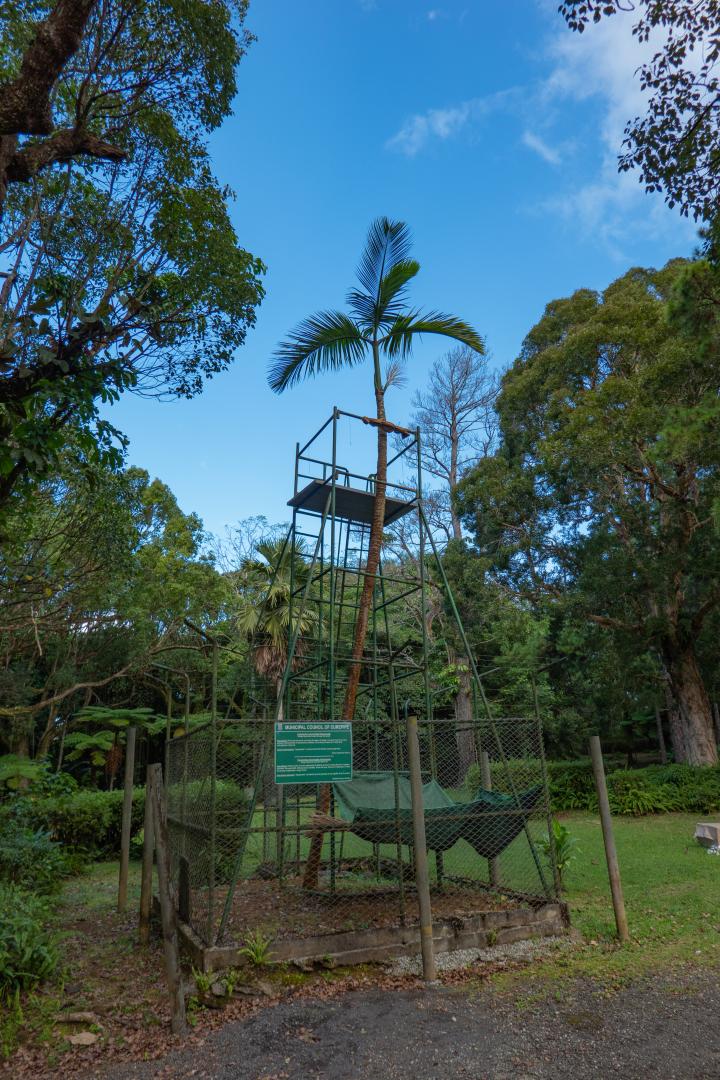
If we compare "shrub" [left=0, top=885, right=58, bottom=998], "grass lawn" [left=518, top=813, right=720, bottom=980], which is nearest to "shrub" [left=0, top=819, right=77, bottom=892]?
"shrub" [left=0, top=885, right=58, bottom=998]

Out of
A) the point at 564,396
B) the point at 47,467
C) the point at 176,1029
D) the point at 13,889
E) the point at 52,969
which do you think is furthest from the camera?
the point at 564,396

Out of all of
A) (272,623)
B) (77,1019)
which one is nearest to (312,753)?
(77,1019)

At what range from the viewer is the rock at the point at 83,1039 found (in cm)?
393

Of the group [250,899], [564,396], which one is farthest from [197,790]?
[564,396]

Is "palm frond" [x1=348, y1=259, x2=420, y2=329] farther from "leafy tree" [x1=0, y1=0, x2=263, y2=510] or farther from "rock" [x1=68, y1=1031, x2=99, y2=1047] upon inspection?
"rock" [x1=68, y1=1031, x2=99, y2=1047]

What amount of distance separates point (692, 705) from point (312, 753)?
12063 millimetres

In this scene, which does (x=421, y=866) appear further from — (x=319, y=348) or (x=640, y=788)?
(x=640, y=788)

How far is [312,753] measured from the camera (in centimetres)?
534

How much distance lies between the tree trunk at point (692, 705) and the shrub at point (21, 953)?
43.4 ft

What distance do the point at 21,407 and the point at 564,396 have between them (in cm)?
1328

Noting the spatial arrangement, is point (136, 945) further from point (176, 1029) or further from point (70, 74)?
point (70, 74)

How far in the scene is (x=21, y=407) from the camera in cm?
467

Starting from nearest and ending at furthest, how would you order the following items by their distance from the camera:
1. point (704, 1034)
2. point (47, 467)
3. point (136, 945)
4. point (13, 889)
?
point (704, 1034) → point (47, 467) → point (136, 945) → point (13, 889)

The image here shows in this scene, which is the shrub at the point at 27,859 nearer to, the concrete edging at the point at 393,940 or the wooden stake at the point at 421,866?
the concrete edging at the point at 393,940
